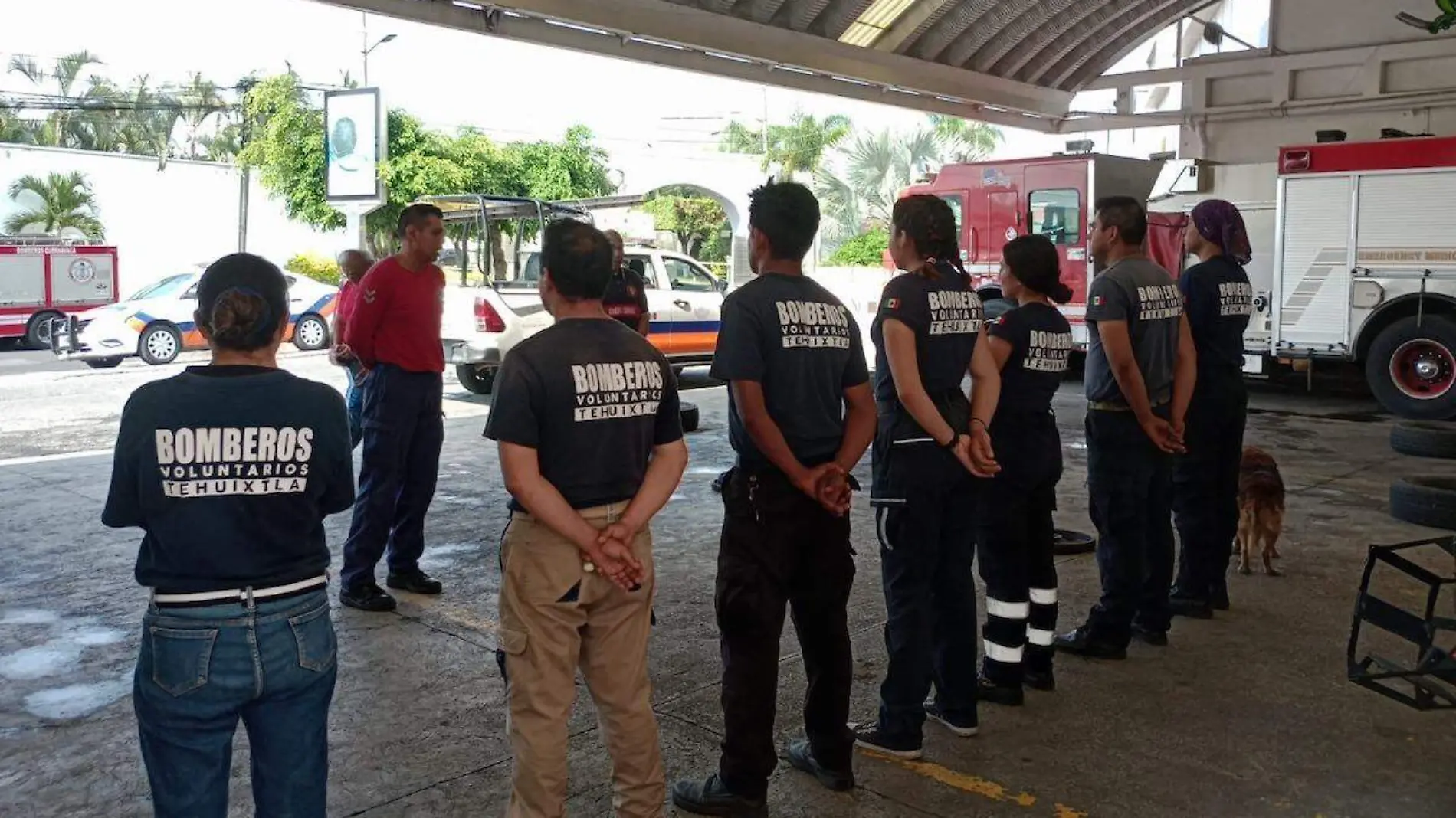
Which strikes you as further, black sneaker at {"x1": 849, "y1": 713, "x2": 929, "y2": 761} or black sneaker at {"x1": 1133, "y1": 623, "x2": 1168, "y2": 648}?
black sneaker at {"x1": 1133, "y1": 623, "x2": 1168, "y2": 648}

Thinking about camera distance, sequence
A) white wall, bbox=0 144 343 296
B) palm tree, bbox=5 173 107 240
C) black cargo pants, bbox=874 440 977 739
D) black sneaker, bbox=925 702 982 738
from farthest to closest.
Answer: white wall, bbox=0 144 343 296, palm tree, bbox=5 173 107 240, black sneaker, bbox=925 702 982 738, black cargo pants, bbox=874 440 977 739

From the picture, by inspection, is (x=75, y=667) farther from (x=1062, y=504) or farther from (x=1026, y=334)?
(x=1062, y=504)

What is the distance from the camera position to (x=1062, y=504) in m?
8.13

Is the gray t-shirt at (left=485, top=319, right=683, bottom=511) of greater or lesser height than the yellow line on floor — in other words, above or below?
above

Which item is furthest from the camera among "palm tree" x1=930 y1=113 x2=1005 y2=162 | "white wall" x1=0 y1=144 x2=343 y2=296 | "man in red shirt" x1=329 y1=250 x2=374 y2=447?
"palm tree" x1=930 y1=113 x2=1005 y2=162

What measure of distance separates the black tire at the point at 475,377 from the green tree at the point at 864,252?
21.2 metres

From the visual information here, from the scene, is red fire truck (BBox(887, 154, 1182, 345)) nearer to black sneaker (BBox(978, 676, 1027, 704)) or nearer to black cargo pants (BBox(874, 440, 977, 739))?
black sneaker (BBox(978, 676, 1027, 704))

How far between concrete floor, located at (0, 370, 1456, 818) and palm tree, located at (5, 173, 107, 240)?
2843cm

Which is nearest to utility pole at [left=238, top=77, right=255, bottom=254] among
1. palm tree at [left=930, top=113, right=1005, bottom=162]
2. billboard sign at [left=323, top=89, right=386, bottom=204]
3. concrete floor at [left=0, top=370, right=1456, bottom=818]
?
billboard sign at [left=323, top=89, right=386, bottom=204]

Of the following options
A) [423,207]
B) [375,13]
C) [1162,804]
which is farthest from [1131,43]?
[1162,804]

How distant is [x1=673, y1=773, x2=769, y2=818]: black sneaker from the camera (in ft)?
11.3

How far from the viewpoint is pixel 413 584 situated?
5.88 m

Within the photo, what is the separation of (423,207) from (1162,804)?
4.10 metres

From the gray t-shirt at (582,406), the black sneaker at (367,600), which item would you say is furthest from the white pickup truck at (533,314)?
the gray t-shirt at (582,406)
